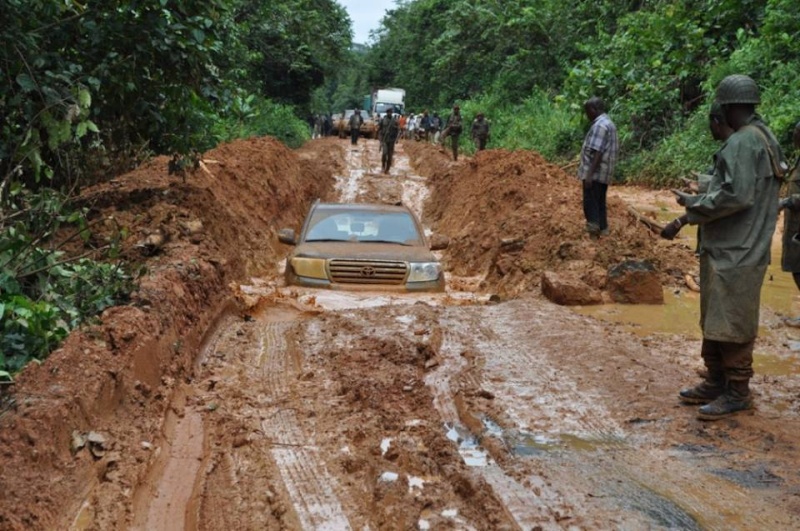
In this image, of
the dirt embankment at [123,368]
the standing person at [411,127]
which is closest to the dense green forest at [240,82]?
the dirt embankment at [123,368]

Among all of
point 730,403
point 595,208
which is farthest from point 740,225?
point 595,208

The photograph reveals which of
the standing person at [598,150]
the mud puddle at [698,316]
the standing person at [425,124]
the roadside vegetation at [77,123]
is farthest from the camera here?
the standing person at [425,124]

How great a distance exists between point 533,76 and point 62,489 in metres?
37.4

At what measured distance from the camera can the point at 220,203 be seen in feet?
45.1

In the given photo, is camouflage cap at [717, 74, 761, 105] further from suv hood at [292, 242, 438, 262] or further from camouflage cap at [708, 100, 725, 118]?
suv hood at [292, 242, 438, 262]

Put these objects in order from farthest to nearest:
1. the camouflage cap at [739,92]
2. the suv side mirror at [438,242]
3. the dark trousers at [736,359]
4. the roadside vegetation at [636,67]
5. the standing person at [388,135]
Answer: the standing person at [388,135], the roadside vegetation at [636,67], the suv side mirror at [438,242], the dark trousers at [736,359], the camouflage cap at [739,92]

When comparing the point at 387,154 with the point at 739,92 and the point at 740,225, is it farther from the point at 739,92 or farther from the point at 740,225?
the point at 740,225

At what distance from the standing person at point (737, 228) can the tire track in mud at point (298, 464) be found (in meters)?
2.53

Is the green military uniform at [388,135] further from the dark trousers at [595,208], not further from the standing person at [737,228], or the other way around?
the standing person at [737,228]

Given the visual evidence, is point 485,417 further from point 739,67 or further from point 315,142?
point 315,142

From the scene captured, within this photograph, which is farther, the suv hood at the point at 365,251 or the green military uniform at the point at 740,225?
the suv hood at the point at 365,251

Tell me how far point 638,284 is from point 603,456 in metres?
5.43

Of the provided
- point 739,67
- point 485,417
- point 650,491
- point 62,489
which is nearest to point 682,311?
point 485,417

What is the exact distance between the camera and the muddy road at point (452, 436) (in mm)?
4156
